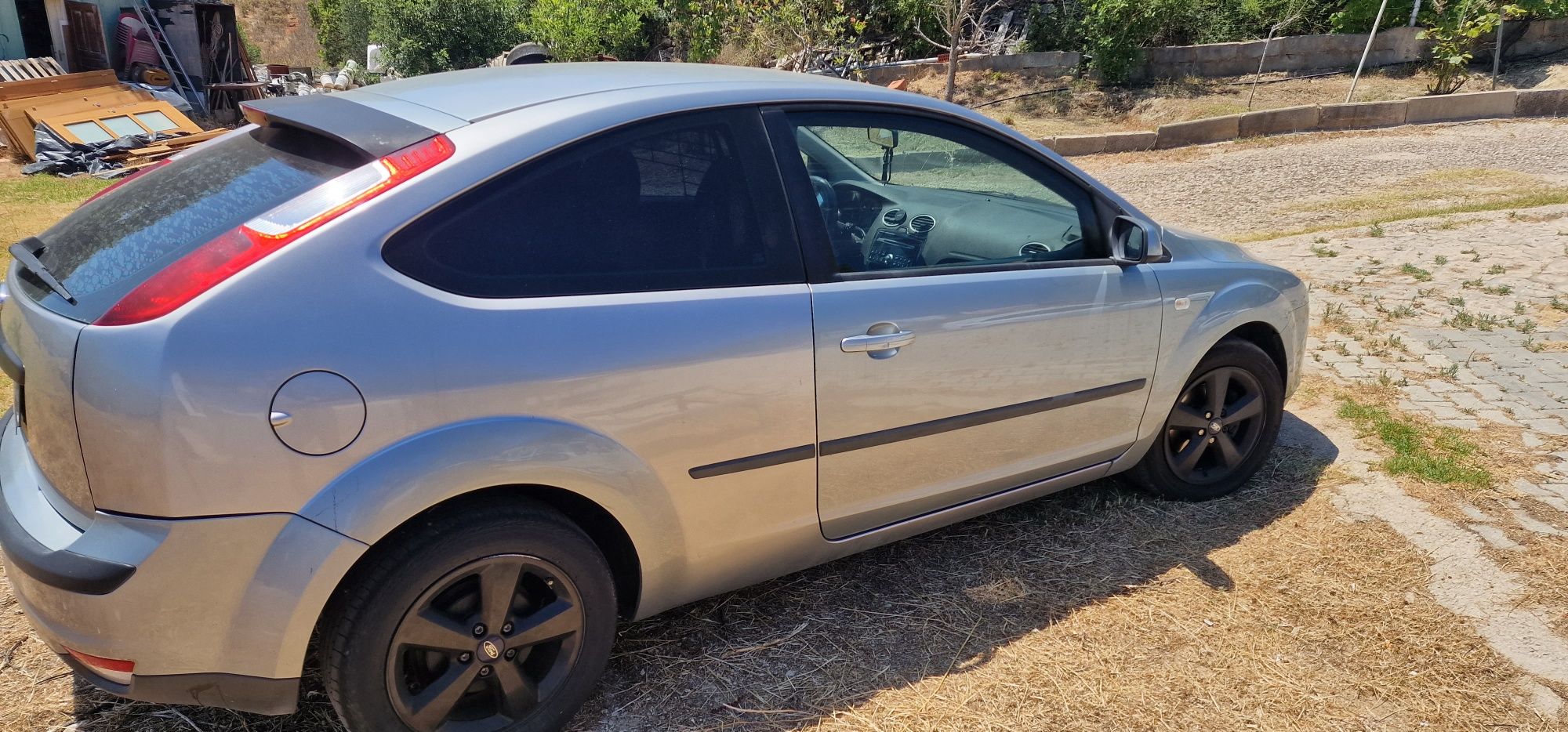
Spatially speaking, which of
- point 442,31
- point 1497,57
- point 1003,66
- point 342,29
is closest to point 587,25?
point 442,31

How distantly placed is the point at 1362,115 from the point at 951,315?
13941mm

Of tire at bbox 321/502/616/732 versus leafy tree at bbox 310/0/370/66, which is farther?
leafy tree at bbox 310/0/370/66

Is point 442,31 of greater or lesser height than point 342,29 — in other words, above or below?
below

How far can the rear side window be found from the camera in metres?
2.40

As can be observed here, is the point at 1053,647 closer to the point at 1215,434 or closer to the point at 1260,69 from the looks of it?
the point at 1215,434

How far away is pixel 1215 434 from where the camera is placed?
4.05m

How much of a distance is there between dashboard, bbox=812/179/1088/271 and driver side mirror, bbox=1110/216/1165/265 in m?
0.11

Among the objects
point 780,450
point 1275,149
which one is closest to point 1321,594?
point 780,450

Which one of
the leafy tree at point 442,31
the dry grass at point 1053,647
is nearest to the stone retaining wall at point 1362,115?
the leafy tree at point 442,31

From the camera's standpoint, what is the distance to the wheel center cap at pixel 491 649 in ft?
8.30

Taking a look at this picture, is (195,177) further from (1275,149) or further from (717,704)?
(1275,149)

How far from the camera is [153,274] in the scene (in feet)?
7.19

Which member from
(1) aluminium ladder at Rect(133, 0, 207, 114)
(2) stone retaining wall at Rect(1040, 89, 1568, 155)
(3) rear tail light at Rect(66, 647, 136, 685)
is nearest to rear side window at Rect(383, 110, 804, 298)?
(3) rear tail light at Rect(66, 647, 136, 685)

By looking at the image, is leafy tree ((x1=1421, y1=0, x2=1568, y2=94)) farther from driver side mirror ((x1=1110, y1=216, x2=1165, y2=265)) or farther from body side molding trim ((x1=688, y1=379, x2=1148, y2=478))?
body side molding trim ((x1=688, y1=379, x2=1148, y2=478))
